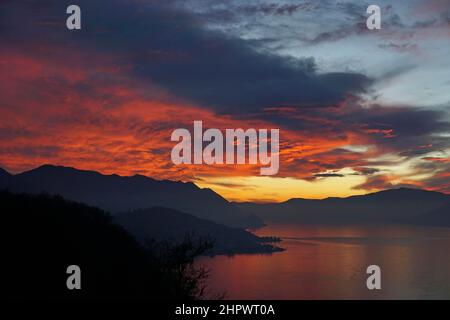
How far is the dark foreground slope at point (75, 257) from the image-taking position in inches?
1123

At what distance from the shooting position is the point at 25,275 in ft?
93.2

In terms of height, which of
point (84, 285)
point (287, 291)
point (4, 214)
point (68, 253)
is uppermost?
point (4, 214)

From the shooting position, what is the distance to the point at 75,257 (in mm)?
34750

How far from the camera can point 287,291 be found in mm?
141375

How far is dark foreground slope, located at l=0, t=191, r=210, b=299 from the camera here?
93.6ft
